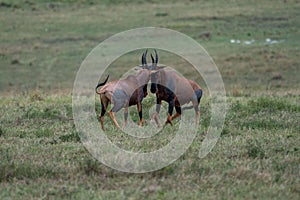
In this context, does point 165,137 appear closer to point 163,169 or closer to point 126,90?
point 126,90

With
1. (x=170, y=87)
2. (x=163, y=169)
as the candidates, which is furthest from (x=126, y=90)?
(x=163, y=169)

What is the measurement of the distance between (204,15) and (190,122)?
78.8 feet

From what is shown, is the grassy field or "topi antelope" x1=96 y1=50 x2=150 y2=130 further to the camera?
"topi antelope" x1=96 y1=50 x2=150 y2=130

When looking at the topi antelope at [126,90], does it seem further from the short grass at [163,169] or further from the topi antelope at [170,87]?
the short grass at [163,169]

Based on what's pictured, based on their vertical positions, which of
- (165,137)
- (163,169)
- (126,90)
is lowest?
(165,137)

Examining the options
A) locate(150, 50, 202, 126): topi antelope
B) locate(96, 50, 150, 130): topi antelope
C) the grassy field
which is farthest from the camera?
locate(96, 50, 150, 130): topi antelope

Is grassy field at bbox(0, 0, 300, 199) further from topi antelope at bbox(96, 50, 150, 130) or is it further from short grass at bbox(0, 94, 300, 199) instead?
topi antelope at bbox(96, 50, 150, 130)

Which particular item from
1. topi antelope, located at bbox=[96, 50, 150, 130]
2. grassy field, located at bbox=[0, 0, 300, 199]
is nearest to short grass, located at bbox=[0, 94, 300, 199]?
grassy field, located at bbox=[0, 0, 300, 199]

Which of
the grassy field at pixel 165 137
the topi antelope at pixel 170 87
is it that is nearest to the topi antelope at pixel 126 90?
the topi antelope at pixel 170 87

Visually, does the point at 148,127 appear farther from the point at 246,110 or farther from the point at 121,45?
the point at 121,45

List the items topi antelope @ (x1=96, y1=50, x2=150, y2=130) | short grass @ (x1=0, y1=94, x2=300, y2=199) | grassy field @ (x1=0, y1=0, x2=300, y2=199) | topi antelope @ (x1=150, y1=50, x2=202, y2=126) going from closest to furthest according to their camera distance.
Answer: short grass @ (x1=0, y1=94, x2=300, y2=199) → grassy field @ (x1=0, y1=0, x2=300, y2=199) → topi antelope @ (x1=150, y1=50, x2=202, y2=126) → topi antelope @ (x1=96, y1=50, x2=150, y2=130)

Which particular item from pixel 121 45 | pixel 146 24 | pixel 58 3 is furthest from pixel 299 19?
pixel 58 3

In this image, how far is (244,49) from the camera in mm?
26688

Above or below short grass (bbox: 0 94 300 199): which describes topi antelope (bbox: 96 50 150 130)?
above
